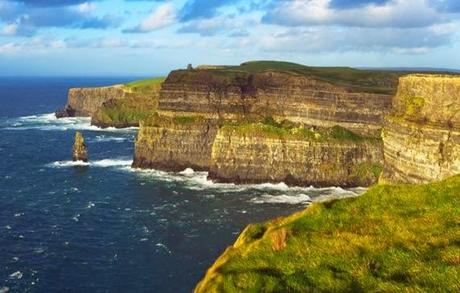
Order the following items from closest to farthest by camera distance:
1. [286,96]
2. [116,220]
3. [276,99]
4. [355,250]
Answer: [355,250]
[116,220]
[286,96]
[276,99]

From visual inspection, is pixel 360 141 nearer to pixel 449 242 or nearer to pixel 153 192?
pixel 153 192

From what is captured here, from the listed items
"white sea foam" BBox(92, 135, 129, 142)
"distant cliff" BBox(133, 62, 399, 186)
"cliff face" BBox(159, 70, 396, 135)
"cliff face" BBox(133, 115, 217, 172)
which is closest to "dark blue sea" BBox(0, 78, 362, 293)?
"cliff face" BBox(133, 115, 217, 172)

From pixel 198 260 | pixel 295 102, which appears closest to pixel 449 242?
pixel 198 260

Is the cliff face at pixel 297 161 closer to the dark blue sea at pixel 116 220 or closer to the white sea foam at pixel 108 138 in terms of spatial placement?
the dark blue sea at pixel 116 220

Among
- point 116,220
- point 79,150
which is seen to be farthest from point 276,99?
point 116,220

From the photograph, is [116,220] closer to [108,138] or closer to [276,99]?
[276,99]
